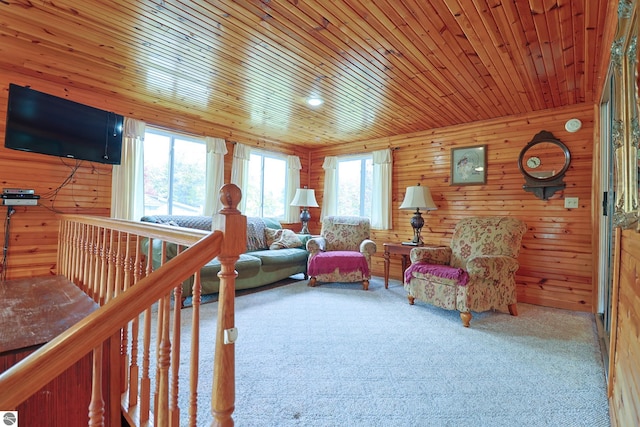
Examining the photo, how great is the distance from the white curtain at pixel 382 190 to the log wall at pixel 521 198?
11cm

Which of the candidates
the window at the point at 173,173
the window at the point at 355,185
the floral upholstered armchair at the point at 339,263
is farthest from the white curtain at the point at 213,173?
the window at the point at 355,185

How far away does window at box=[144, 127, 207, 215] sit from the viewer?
12.9 ft

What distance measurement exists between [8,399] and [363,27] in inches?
92.9

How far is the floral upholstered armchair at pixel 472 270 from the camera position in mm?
2734

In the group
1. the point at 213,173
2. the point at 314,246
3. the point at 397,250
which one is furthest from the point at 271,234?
the point at 397,250

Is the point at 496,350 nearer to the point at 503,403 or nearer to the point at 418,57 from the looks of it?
the point at 503,403

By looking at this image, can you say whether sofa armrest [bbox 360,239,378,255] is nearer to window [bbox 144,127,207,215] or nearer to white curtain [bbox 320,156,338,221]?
white curtain [bbox 320,156,338,221]

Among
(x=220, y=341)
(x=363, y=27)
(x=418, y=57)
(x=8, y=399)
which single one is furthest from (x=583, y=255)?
(x=8, y=399)

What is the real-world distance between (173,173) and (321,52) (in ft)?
8.98

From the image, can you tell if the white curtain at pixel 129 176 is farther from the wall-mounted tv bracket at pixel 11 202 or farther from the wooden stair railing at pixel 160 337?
the wooden stair railing at pixel 160 337

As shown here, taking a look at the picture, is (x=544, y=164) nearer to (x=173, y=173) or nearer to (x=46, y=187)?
(x=173, y=173)

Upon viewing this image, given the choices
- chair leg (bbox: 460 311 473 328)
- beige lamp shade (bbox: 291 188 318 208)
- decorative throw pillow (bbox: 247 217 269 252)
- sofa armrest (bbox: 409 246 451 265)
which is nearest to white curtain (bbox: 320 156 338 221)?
beige lamp shade (bbox: 291 188 318 208)

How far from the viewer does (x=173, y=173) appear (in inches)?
163

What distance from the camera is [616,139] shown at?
1340 millimetres
